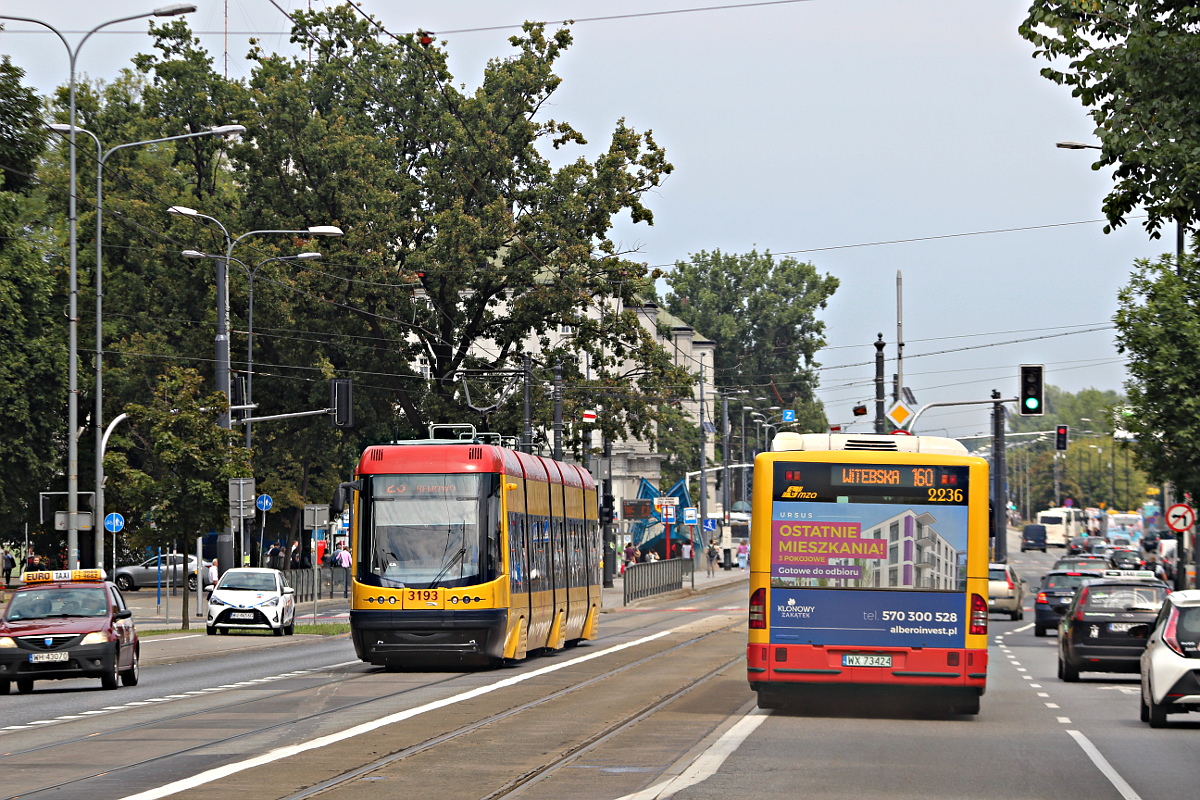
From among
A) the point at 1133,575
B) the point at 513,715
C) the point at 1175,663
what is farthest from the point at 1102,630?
the point at 1133,575

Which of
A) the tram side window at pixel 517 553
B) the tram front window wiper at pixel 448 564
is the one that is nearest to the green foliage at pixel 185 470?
the tram side window at pixel 517 553

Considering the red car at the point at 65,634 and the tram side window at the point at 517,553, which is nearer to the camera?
the red car at the point at 65,634

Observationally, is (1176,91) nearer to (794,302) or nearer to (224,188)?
(224,188)

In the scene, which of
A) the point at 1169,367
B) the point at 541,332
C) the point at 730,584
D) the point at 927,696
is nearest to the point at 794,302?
the point at 730,584

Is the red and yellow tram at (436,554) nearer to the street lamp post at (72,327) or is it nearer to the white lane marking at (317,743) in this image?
the white lane marking at (317,743)

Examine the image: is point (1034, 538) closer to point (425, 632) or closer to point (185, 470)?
point (185, 470)

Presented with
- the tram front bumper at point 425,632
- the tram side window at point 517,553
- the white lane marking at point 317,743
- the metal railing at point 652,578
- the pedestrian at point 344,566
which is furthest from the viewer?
the pedestrian at point 344,566

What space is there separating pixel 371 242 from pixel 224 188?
19600 millimetres

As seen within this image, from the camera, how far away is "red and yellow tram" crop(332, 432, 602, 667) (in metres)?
→ 24.2

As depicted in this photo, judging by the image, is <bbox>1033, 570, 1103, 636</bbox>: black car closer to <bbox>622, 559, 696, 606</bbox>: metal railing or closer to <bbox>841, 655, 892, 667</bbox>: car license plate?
<bbox>622, 559, 696, 606</bbox>: metal railing

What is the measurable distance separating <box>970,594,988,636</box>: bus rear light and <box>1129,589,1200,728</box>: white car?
1.80 meters

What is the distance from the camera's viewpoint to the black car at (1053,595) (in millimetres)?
38531

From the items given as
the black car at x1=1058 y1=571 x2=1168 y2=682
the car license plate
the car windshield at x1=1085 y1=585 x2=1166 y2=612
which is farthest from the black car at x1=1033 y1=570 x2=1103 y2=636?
the car license plate

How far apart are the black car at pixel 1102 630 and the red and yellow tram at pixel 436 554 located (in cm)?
817
